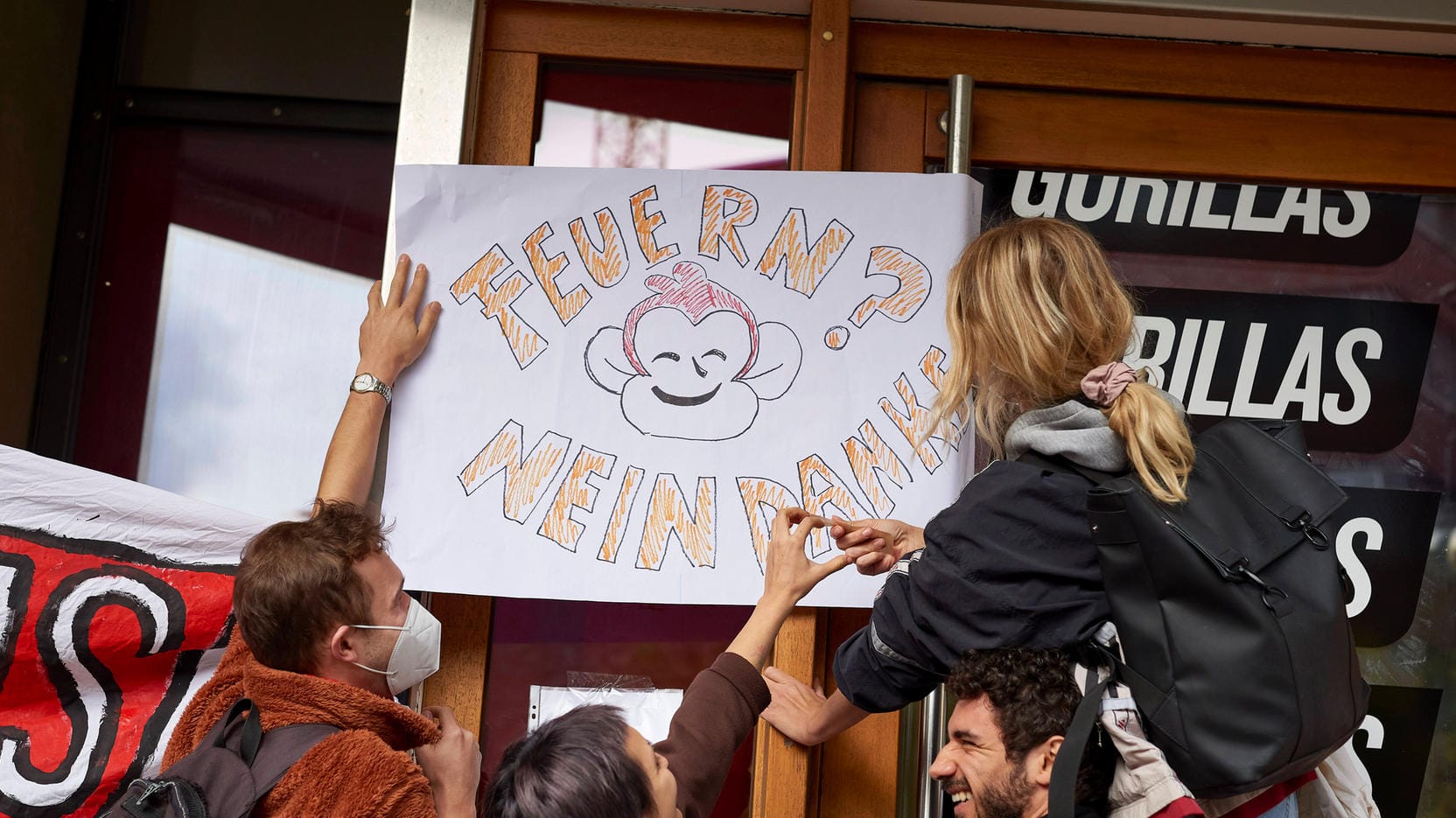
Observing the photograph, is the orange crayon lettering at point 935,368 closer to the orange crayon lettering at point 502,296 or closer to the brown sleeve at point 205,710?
the orange crayon lettering at point 502,296

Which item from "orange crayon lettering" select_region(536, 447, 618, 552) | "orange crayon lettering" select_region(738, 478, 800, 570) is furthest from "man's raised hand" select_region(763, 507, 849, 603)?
"orange crayon lettering" select_region(536, 447, 618, 552)

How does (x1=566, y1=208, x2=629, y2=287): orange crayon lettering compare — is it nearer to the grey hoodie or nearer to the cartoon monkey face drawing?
the cartoon monkey face drawing

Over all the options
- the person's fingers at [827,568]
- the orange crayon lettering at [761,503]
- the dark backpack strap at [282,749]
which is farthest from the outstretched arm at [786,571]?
the dark backpack strap at [282,749]

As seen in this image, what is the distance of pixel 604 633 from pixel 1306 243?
4.83 feet

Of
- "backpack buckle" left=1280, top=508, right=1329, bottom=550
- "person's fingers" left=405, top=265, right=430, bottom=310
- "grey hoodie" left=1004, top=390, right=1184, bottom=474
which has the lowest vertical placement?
"backpack buckle" left=1280, top=508, right=1329, bottom=550

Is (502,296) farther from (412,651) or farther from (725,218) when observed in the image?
(412,651)

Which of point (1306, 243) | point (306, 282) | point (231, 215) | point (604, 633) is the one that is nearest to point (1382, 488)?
point (1306, 243)

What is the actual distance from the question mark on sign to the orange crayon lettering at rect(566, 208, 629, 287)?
1.27 ft

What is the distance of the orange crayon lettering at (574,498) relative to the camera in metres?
2.08

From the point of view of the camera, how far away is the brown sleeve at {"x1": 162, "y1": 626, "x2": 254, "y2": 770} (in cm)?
159

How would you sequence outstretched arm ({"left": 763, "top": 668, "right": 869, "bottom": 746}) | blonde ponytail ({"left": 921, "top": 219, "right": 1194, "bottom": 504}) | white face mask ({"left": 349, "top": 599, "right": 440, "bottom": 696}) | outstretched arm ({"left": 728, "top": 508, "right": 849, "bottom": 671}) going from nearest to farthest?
blonde ponytail ({"left": 921, "top": 219, "right": 1194, "bottom": 504}) < white face mask ({"left": 349, "top": 599, "right": 440, "bottom": 696}) < outstretched arm ({"left": 728, "top": 508, "right": 849, "bottom": 671}) < outstretched arm ({"left": 763, "top": 668, "right": 869, "bottom": 746})

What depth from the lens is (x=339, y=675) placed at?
1.60 meters

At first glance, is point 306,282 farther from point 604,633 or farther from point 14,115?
point 604,633

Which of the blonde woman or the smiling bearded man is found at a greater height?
the blonde woman
